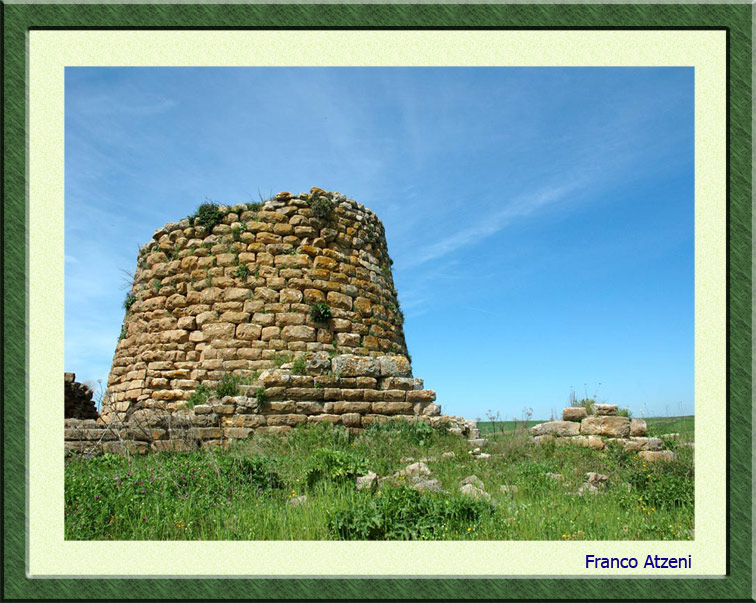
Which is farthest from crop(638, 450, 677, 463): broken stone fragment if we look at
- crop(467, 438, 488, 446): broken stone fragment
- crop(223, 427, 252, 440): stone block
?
crop(223, 427, 252, 440): stone block

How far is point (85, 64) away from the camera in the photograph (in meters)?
3.58

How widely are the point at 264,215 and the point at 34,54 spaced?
256 inches

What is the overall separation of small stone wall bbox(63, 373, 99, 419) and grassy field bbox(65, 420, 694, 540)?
27.8 ft

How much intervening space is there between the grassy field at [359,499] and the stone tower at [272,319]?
1229mm

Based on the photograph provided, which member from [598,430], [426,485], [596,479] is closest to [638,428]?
[598,430]

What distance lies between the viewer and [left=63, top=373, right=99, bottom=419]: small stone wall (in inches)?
534

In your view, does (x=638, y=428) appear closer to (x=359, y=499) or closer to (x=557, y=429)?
(x=557, y=429)

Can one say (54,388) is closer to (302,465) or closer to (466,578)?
(466,578)

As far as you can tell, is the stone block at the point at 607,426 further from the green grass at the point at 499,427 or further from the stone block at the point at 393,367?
the stone block at the point at 393,367

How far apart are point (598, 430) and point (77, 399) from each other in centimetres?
1375

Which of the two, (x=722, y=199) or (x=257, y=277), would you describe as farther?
(x=257, y=277)

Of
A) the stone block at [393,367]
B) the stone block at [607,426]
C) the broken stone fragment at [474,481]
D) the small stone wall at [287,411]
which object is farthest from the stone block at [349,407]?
the stone block at [607,426]

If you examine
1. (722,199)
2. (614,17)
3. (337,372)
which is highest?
(614,17)

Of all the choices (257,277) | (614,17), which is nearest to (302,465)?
(257,277)
